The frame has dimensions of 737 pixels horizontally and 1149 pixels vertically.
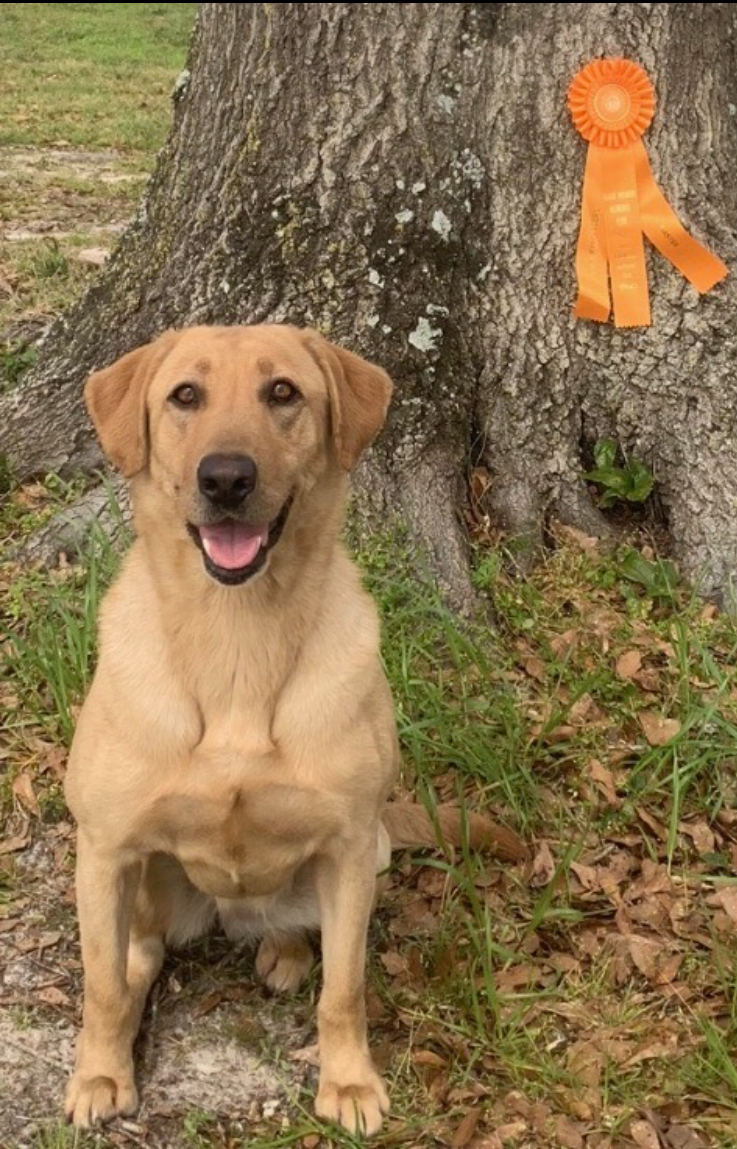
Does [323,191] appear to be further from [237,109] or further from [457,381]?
[457,381]

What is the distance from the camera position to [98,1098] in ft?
8.86

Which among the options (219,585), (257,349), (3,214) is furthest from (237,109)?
(3,214)

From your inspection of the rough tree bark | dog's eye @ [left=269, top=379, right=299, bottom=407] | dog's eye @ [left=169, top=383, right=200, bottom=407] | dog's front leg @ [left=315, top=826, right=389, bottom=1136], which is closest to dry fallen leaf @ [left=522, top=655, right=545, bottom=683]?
the rough tree bark

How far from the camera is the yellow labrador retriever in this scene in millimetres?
2551

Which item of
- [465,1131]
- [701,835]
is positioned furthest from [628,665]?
[465,1131]

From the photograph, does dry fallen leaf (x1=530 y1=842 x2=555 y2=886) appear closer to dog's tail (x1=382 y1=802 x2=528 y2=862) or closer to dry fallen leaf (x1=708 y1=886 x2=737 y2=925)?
dog's tail (x1=382 y1=802 x2=528 y2=862)

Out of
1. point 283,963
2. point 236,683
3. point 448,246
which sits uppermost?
point 448,246

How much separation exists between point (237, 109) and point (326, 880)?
104 inches

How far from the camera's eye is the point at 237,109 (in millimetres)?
3967

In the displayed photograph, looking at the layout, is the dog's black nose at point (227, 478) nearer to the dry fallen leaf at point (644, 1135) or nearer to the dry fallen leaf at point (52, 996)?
the dry fallen leaf at point (52, 996)

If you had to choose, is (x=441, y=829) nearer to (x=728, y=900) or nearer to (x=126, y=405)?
(x=728, y=900)

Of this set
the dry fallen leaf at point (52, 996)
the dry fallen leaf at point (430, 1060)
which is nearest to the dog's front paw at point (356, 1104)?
the dry fallen leaf at point (430, 1060)

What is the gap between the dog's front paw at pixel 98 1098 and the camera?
2.69 m

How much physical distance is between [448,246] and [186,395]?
1741 millimetres
